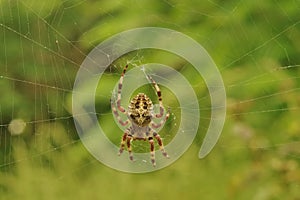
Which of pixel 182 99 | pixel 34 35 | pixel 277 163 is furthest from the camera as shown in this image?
pixel 34 35

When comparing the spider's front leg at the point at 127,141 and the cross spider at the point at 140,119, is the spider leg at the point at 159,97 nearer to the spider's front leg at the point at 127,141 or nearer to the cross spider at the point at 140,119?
the cross spider at the point at 140,119

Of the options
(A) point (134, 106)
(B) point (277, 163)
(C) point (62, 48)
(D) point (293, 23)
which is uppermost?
(C) point (62, 48)

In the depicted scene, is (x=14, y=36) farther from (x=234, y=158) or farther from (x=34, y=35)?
(x=234, y=158)

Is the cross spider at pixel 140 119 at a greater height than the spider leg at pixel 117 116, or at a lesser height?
lesser

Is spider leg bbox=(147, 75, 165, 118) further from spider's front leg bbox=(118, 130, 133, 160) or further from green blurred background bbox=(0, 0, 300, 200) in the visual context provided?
spider's front leg bbox=(118, 130, 133, 160)

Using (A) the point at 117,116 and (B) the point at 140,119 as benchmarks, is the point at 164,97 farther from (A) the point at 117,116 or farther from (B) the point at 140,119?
(A) the point at 117,116

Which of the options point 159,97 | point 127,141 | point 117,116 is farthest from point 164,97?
point 127,141

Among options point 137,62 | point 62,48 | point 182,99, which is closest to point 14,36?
point 62,48

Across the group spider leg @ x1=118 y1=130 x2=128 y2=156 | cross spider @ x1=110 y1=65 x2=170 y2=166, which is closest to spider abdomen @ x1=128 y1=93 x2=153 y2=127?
cross spider @ x1=110 y1=65 x2=170 y2=166

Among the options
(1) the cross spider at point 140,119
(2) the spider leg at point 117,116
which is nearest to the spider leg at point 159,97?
(1) the cross spider at point 140,119
